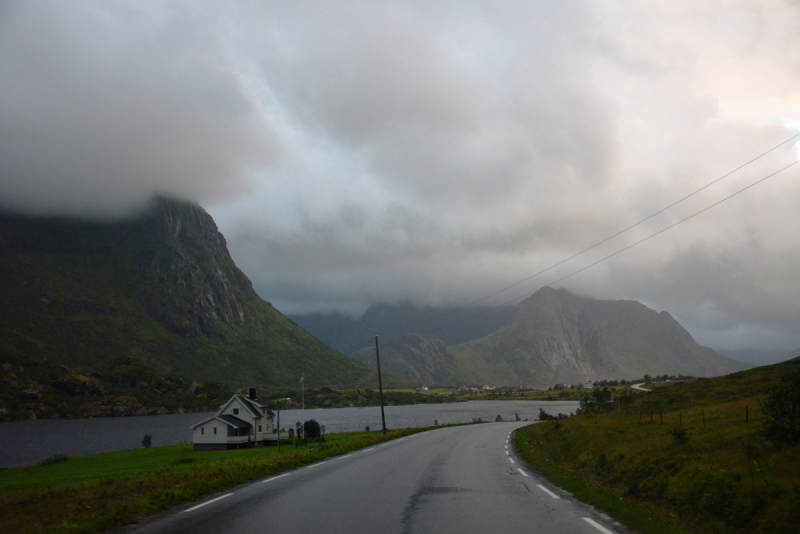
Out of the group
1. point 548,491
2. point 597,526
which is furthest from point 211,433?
point 597,526

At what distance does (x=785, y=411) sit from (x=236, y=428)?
78406 millimetres

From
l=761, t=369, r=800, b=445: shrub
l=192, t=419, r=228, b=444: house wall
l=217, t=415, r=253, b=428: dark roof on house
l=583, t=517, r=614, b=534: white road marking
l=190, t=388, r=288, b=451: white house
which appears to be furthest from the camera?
l=217, t=415, r=253, b=428: dark roof on house

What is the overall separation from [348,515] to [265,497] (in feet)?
13.0

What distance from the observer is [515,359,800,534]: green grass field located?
1105 centimetres

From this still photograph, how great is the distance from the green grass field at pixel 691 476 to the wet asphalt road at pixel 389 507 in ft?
4.21

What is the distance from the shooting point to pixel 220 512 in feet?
41.1

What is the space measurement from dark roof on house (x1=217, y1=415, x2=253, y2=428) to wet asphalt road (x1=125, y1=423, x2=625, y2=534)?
66234 millimetres

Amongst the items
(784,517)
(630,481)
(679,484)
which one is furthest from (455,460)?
(784,517)

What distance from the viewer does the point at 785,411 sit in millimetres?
15633

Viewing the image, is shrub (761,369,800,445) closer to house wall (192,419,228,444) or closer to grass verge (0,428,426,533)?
grass verge (0,428,426,533)

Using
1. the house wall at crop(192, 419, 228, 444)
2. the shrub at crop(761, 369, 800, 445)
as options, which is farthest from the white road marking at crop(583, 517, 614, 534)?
the house wall at crop(192, 419, 228, 444)

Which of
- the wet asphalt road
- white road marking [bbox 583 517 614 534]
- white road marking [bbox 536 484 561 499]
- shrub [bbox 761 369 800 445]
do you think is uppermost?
shrub [bbox 761 369 800 445]

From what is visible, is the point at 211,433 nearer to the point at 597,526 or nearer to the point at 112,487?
the point at 112,487

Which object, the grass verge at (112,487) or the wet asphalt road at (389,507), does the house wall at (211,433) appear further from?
the wet asphalt road at (389,507)
